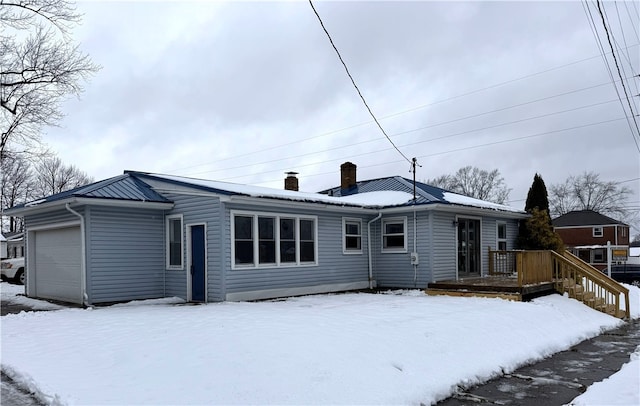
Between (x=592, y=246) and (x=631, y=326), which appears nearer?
(x=631, y=326)

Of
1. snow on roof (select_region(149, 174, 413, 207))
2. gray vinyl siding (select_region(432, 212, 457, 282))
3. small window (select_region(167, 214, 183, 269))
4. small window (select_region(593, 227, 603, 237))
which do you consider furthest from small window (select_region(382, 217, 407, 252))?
small window (select_region(593, 227, 603, 237))

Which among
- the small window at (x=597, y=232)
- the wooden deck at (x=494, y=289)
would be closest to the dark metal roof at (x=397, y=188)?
the wooden deck at (x=494, y=289)

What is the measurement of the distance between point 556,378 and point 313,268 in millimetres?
8366

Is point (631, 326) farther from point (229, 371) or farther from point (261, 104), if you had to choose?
point (261, 104)

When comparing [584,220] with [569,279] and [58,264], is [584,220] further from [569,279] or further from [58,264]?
[58,264]

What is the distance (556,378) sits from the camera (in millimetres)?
7727

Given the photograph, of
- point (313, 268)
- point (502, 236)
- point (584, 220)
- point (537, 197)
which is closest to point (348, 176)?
point (502, 236)

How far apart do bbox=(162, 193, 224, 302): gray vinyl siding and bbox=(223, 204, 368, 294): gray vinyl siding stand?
0.76 ft

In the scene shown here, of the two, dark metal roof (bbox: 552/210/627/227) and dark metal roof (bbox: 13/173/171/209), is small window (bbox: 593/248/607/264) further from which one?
dark metal roof (bbox: 13/173/171/209)

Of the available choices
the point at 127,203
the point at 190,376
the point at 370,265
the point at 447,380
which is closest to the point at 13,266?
the point at 127,203

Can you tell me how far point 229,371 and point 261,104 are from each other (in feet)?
51.1

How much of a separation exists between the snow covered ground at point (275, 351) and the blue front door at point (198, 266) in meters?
A: 1.39

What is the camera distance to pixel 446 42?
12.5m

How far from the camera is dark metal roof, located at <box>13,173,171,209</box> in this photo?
12.5 meters
